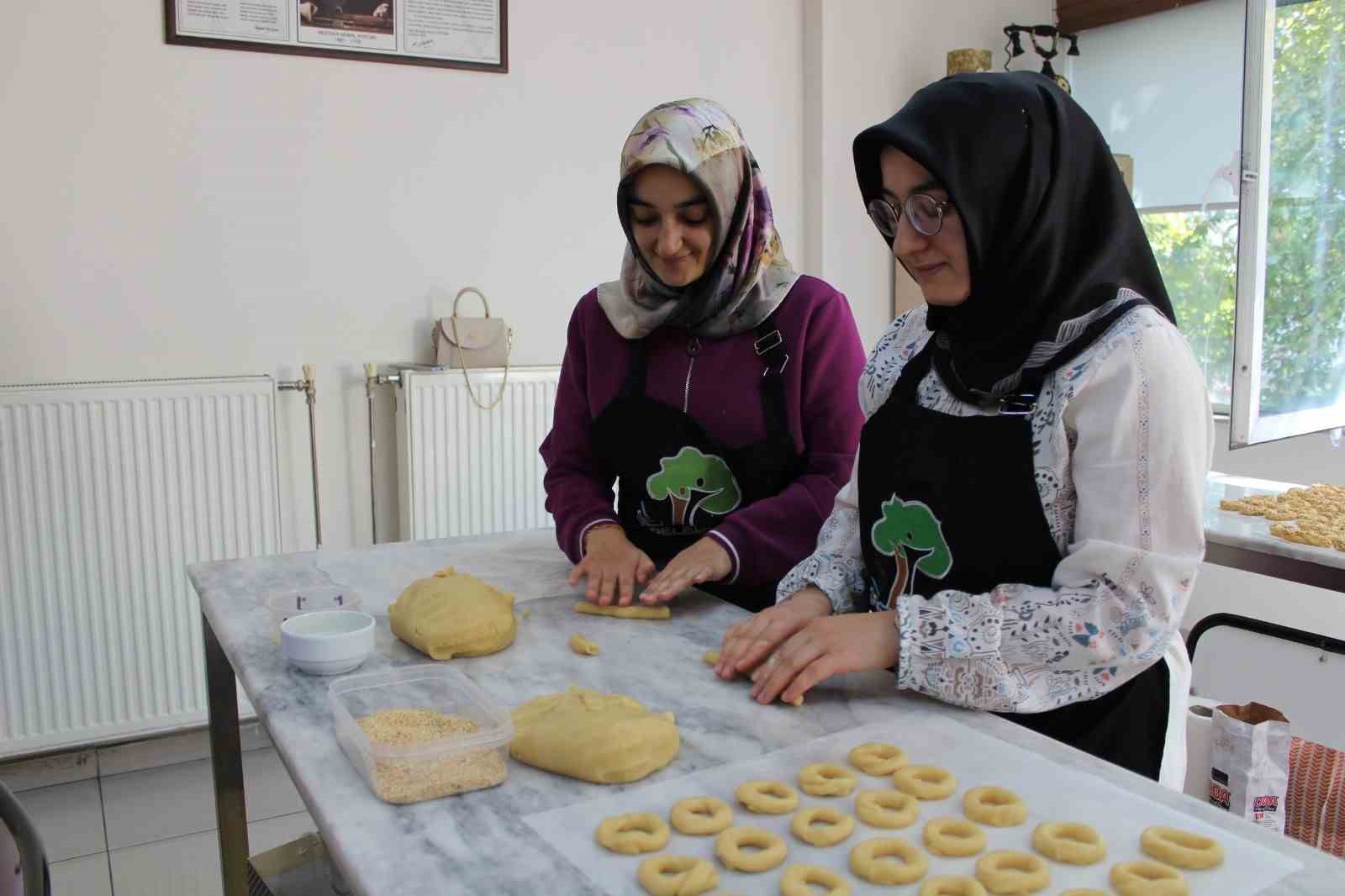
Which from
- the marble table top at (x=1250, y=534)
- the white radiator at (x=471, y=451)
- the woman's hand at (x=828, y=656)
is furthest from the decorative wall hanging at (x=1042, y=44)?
the woman's hand at (x=828, y=656)

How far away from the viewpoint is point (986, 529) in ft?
4.35

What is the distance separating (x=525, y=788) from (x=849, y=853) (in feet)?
1.06

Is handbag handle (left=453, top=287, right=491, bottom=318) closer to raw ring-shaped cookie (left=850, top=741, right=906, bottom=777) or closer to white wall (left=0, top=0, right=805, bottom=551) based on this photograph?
white wall (left=0, top=0, right=805, bottom=551)

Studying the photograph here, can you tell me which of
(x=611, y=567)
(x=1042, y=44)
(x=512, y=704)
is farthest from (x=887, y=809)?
(x=1042, y=44)

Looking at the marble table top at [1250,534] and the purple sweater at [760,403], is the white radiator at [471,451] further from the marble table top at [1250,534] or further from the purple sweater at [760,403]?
the marble table top at [1250,534]

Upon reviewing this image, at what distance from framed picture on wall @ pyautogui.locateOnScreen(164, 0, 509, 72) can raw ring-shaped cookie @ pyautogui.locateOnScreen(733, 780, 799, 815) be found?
2.84 metres

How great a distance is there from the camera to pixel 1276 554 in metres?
2.50

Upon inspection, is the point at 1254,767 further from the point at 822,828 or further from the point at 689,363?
the point at 822,828

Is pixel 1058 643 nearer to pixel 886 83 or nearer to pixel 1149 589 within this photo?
pixel 1149 589

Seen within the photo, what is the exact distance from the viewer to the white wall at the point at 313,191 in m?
2.98

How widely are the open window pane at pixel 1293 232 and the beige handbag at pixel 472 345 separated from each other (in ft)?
7.34

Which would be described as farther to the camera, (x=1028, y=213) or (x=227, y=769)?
(x=227, y=769)

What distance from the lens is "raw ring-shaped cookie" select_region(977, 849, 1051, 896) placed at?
90 cm

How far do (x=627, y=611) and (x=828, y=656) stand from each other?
0.42 metres
